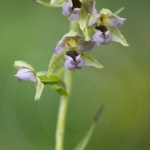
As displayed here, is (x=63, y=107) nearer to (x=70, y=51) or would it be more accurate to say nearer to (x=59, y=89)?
(x=59, y=89)

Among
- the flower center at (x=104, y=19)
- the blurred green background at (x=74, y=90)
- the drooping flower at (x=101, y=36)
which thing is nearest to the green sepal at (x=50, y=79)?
the drooping flower at (x=101, y=36)

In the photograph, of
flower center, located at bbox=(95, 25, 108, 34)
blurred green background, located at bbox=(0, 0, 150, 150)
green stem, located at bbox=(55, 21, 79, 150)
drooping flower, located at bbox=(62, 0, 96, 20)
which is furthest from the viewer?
blurred green background, located at bbox=(0, 0, 150, 150)

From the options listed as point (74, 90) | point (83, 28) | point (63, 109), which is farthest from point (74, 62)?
point (74, 90)

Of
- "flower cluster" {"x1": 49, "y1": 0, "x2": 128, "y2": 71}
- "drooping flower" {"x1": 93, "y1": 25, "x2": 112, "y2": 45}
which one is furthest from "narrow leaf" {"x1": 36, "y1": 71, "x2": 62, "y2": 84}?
"drooping flower" {"x1": 93, "y1": 25, "x2": 112, "y2": 45}

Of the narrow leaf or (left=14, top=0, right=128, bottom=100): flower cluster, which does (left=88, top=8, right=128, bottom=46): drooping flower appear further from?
the narrow leaf

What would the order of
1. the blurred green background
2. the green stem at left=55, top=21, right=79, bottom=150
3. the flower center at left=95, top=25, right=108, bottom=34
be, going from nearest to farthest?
1. the flower center at left=95, top=25, right=108, bottom=34
2. the green stem at left=55, top=21, right=79, bottom=150
3. the blurred green background

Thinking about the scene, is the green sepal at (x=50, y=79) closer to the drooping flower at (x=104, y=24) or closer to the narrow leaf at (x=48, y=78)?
the narrow leaf at (x=48, y=78)

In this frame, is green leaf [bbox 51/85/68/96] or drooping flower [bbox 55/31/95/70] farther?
green leaf [bbox 51/85/68/96]
